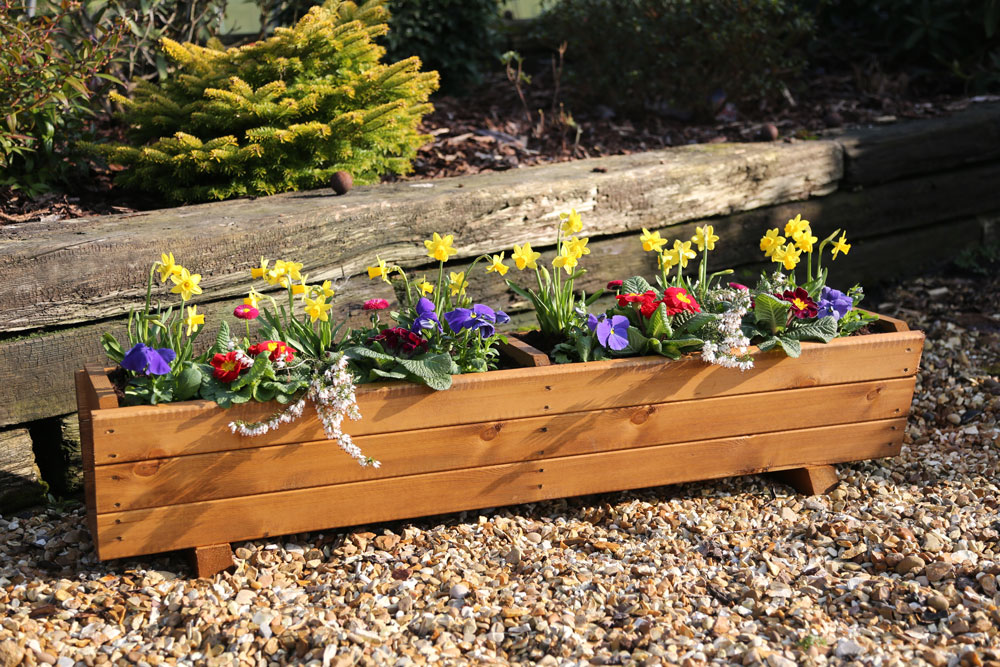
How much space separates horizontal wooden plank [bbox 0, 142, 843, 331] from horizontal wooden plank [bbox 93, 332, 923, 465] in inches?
26.2

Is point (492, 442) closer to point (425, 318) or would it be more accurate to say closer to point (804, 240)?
point (425, 318)

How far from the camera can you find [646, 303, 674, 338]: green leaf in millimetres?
2621

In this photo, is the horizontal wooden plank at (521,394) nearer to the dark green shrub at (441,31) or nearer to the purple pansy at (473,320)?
the purple pansy at (473,320)

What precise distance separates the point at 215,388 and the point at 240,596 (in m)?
0.51

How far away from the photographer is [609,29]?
473 centimetres

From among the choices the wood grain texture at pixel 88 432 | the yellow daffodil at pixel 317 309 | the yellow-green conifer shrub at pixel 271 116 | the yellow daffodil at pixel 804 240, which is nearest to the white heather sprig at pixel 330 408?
the yellow daffodil at pixel 317 309

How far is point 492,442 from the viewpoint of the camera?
2.56 meters

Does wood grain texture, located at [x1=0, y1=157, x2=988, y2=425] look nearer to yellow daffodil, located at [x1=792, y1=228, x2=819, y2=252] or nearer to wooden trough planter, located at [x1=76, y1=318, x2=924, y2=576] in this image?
wooden trough planter, located at [x1=76, y1=318, x2=924, y2=576]

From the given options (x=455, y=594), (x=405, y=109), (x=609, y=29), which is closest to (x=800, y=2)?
(x=609, y=29)

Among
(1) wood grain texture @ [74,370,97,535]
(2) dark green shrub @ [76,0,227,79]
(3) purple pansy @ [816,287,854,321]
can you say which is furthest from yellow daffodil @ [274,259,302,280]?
(2) dark green shrub @ [76,0,227,79]

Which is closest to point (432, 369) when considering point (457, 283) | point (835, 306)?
point (457, 283)

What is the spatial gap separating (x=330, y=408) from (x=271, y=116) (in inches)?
56.8

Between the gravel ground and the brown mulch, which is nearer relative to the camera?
the gravel ground

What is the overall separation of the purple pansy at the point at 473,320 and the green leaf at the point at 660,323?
0.45m
